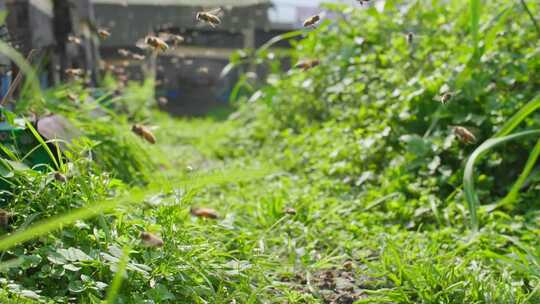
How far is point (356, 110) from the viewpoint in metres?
4.43

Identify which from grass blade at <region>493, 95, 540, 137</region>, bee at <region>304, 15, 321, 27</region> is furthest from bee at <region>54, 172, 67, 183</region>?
grass blade at <region>493, 95, 540, 137</region>

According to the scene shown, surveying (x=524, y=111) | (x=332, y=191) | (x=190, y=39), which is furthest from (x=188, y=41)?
(x=524, y=111)

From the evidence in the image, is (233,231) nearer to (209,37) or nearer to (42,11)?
(42,11)

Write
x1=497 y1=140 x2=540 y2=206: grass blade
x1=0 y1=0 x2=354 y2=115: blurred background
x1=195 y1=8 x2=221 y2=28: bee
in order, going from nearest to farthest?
x1=195 y1=8 x2=221 y2=28: bee, x1=497 y1=140 x2=540 y2=206: grass blade, x1=0 y1=0 x2=354 y2=115: blurred background

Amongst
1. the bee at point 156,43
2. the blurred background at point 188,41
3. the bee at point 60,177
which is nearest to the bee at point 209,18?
the bee at point 156,43

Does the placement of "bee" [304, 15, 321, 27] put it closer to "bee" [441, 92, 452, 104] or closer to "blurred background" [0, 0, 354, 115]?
"bee" [441, 92, 452, 104]

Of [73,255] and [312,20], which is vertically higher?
[312,20]

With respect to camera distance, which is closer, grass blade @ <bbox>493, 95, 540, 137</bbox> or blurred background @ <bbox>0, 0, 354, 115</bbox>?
grass blade @ <bbox>493, 95, 540, 137</bbox>

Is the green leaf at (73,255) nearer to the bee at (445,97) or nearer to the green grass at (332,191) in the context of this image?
the green grass at (332,191)

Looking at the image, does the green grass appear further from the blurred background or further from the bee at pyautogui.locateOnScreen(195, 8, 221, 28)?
the blurred background

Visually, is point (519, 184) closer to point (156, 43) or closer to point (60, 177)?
point (156, 43)

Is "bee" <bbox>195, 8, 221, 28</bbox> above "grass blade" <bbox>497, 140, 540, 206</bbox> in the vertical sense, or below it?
above

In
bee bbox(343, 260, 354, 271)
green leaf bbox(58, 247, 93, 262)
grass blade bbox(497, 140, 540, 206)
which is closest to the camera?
green leaf bbox(58, 247, 93, 262)

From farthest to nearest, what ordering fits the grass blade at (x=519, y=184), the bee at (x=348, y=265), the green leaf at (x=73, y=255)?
the grass blade at (x=519, y=184) < the bee at (x=348, y=265) < the green leaf at (x=73, y=255)
